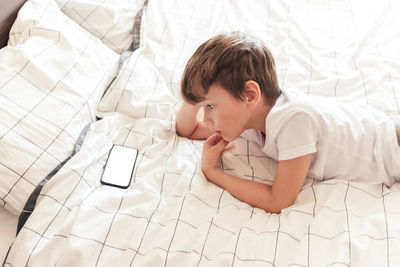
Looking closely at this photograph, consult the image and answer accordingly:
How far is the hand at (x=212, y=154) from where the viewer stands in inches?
42.5

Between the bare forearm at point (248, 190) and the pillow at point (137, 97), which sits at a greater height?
the pillow at point (137, 97)

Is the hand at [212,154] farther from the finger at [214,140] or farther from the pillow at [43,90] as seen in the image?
the pillow at [43,90]

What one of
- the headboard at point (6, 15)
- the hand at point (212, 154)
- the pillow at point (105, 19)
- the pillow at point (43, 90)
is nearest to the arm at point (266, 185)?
the hand at point (212, 154)

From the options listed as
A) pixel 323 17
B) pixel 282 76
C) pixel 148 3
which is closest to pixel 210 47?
pixel 282 76

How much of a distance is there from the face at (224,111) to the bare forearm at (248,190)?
0.12 m

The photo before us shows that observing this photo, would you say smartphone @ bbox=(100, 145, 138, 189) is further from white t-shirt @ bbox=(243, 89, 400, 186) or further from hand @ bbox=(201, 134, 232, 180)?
white t-shirt @ bbox=(243, 89, 400, 186)

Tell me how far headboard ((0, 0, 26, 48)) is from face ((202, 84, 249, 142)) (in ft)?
2.51

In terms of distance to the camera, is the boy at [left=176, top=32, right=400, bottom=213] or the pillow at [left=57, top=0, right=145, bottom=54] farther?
the pillow at [left=57, top=0, right=145, bottom=54]

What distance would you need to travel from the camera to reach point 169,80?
4.54ft

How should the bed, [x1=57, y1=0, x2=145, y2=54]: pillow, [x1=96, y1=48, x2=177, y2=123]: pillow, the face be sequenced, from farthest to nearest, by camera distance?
[x1=57, y1=0, x2=145, y2=54]: pillow < [x1=96, y1=48, x2=177, y2=123]: pillow < the face < the bed

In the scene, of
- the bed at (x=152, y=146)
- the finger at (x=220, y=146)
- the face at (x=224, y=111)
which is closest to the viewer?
the bed at (x=152, y=146)

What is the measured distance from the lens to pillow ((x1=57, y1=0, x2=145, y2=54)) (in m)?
1.46

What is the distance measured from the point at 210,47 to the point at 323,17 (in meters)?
0.87

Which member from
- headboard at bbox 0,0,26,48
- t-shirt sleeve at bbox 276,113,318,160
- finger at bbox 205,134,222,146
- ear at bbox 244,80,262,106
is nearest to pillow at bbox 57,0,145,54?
headboard at bbox 0,0,26,48
